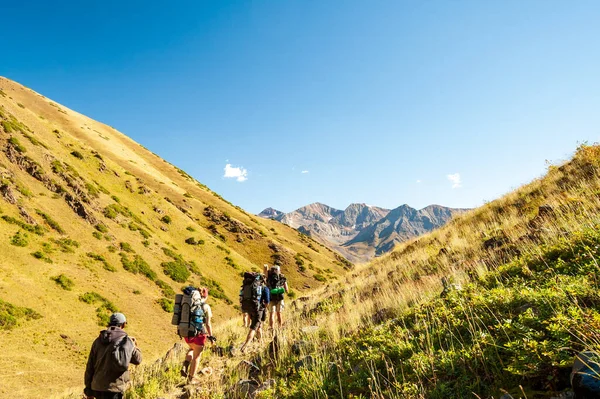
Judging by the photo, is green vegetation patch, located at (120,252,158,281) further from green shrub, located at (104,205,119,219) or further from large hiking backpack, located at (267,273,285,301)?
large hiking backpack, located at (267,273,285,301)

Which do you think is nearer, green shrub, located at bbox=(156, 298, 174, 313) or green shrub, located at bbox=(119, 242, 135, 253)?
green shrub, located at bbox=(156, 298, 174, 313)

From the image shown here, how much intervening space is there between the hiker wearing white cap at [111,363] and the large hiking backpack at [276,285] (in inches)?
242

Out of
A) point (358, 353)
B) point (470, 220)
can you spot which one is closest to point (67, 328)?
point (358, 353)

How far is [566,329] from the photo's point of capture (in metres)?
3.24

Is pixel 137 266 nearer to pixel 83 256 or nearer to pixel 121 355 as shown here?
pixel 83 256

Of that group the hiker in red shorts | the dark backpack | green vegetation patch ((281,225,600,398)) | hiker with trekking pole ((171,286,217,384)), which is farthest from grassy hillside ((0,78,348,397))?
green vegetation patch ((281,225,600,398))

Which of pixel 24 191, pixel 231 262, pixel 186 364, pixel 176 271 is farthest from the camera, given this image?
pixel 231 262

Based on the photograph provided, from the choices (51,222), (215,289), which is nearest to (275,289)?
(51,222)

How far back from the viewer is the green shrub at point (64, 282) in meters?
22.1

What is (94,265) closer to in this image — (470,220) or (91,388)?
(91,388)

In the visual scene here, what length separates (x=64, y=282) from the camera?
882 inches

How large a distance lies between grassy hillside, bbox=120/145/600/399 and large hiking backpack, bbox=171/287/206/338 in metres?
1.32

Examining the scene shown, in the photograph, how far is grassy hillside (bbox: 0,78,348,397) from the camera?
1753cm

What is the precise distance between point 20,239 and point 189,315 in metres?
23.4
